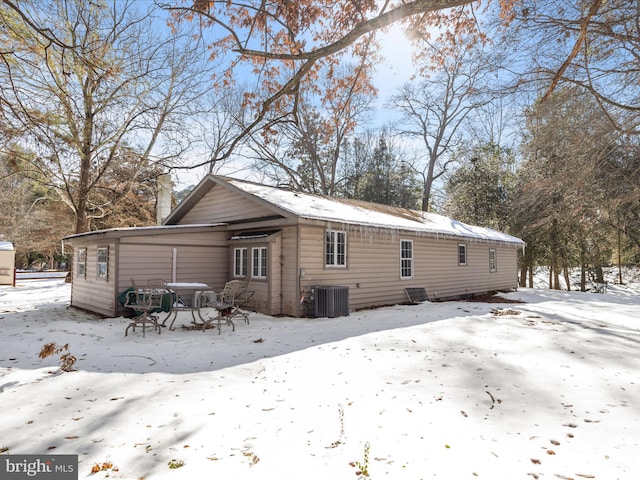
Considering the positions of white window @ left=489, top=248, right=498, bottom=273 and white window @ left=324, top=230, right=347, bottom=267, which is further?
white window @ left=489, top=248, right=498, bottom=273

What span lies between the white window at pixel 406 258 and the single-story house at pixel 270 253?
37 mm

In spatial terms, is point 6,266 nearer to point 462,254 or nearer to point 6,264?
point 6,264

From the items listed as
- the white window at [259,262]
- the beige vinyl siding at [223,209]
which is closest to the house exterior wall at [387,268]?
the white window at [259,262]

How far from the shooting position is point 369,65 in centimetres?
791

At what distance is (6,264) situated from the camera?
2147cm

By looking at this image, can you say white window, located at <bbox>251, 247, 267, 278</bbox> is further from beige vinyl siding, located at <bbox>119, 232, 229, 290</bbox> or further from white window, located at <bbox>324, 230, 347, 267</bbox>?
white window, located at <bbox>324, 230, 347, 267</bbox>

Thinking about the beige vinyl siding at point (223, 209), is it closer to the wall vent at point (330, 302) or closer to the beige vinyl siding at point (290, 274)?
→ the beige vinyl siding at point (290, 274)

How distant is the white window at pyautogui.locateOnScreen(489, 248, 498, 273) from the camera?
61.8 feet

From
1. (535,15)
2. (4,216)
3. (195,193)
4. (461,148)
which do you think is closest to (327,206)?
(195,193)

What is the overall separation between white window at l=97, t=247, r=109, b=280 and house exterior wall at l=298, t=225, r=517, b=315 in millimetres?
5573

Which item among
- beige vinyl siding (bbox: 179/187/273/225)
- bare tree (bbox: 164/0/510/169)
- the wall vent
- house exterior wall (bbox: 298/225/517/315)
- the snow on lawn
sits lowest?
the snow on lawn

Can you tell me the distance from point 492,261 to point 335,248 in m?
11.4

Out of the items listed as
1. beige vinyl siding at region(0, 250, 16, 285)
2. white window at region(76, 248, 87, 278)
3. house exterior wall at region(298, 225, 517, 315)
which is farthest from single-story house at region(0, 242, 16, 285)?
house exterior wall at region(298, 225, 517, 315)

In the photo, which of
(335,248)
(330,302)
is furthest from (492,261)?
(330,302)
